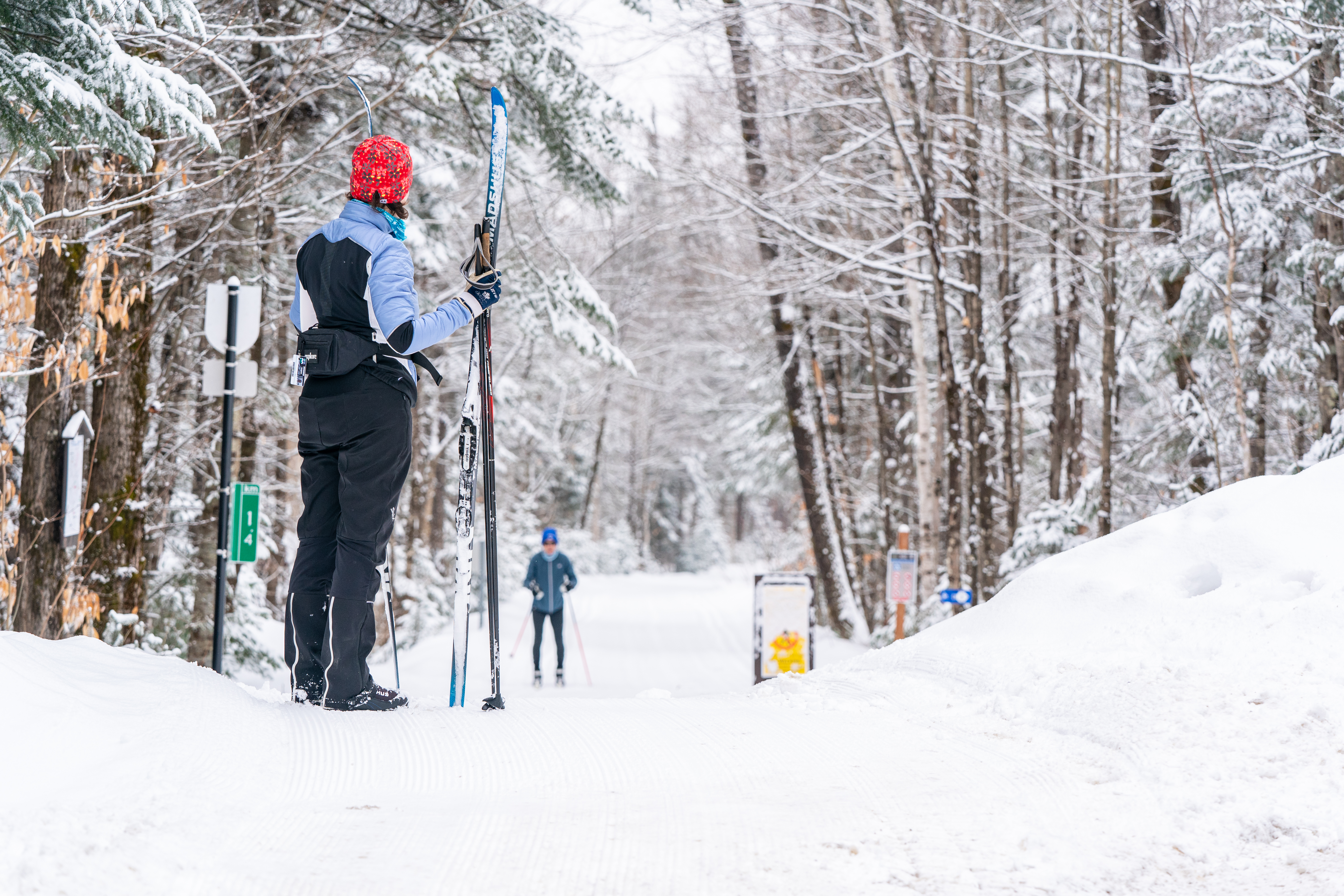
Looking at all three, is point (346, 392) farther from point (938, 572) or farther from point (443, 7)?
point (938, 572)

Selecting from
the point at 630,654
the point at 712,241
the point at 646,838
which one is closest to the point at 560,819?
the point at 646,838

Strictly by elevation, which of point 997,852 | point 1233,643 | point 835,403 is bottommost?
point 997,852

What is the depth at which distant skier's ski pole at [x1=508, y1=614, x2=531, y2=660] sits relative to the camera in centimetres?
1477

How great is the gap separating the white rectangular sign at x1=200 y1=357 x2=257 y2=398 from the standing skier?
2.85 metres

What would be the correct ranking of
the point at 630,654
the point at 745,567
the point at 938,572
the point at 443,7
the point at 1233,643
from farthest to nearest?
1. the point at 745,567
2. the point at 630,654
3. the point at 938,572
4. the point at 443,7
5. the point at 1233,643

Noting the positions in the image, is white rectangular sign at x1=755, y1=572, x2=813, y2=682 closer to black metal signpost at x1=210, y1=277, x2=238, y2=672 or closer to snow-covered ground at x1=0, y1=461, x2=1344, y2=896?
black metal signpost at x1=210, y1=277, x2=238, y2=672

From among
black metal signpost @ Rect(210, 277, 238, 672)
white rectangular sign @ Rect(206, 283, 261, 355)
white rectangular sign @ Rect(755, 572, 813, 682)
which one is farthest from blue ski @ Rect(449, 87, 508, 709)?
white rectangular sign @ Rect(755, 572, 813, 682)

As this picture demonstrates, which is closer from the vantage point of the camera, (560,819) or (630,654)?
(560,819)

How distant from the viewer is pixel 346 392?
382 centimetres

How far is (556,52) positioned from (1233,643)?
783 cm

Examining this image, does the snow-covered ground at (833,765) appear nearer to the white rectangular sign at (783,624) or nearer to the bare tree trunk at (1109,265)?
the bare tree trunk at (1109,265)

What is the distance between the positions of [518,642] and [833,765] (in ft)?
Answer: 38.4

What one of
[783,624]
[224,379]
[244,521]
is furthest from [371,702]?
[783,624]

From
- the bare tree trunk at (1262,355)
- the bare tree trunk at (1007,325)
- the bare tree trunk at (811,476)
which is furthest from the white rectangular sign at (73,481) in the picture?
the bare tree trunk at (811,476)
